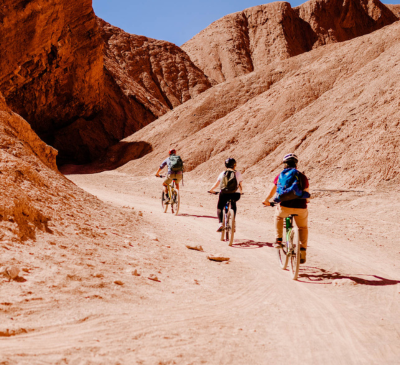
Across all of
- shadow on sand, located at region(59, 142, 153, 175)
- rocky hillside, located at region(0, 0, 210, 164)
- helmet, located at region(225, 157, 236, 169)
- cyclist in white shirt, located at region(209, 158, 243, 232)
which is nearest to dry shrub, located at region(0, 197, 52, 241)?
cyclist in white shirt, located at region(209, 158, 243, 232)

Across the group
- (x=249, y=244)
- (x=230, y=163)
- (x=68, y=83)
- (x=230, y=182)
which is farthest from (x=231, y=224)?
(x=68, y=83)

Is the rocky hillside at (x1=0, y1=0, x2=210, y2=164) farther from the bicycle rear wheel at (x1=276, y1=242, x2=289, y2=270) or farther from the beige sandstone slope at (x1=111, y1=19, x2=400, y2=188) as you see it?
the bicycle rear wheel at (x1=276, y1=242, x2=289, y2=270)

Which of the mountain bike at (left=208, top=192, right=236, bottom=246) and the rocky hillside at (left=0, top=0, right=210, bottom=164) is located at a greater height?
the rocky hillside at (left=0, top=0, right=210, bottom=164)

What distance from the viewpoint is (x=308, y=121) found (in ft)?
Answer: 75.3

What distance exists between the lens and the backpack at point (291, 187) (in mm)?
5043

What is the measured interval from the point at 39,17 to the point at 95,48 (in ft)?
30.8

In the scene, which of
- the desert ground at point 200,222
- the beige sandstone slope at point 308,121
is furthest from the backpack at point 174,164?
the beige sandstone slope at point 308,121

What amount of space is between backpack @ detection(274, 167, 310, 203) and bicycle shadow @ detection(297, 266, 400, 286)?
1220mm

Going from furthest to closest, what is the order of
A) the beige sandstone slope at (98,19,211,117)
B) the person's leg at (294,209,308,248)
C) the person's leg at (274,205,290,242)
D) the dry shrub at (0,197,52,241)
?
the beige sandstone slope at (98,19,211,117), the person's leg at (274,205,290,242), the person's leg at (294,209,308,248), the dry shrub at (0,197,52,241)

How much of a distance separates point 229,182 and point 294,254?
2.19m

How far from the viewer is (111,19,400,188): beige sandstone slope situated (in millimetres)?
16734

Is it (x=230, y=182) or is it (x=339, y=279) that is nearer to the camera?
(x=339, y=279)

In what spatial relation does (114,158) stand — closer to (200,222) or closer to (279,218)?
(200,222)

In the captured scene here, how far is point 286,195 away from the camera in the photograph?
5.09m
